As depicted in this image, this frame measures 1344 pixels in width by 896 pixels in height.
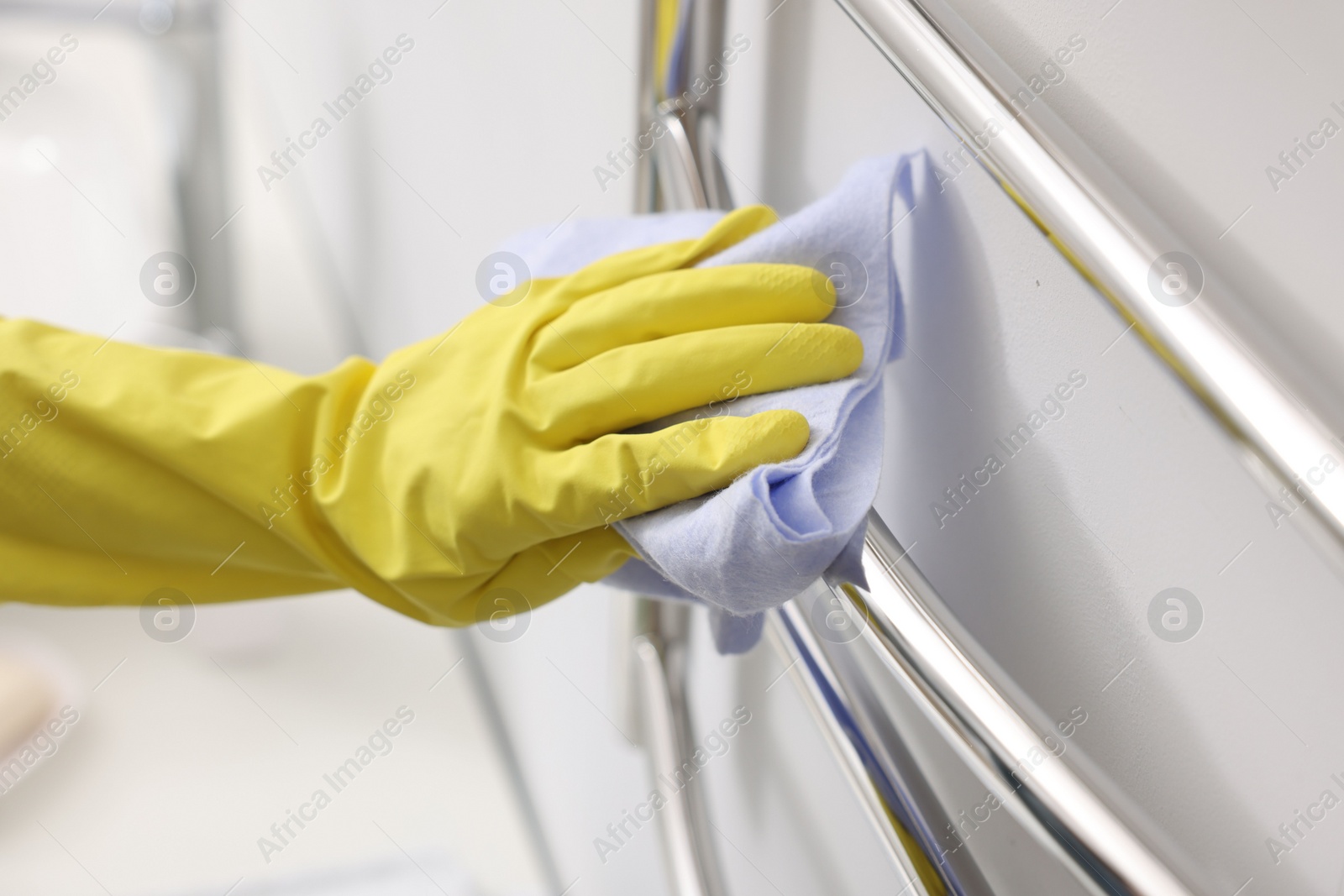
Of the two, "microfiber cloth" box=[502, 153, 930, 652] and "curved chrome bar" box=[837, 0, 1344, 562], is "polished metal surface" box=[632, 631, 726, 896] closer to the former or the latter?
"microfiber cloth" box=[502, 153, 930, 652]

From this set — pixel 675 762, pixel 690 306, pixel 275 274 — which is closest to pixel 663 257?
pixel 690 306

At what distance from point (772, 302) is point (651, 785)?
0.43 m

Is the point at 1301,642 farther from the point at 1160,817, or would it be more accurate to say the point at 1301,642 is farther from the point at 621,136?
the point at 621,136

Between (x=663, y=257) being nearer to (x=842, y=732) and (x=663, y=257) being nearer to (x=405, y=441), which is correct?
(x=405, y=441)

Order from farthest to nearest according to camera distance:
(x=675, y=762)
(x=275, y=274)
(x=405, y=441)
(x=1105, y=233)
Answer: (x=275, y=274) → (x=675, y=762) → (x=405, y=441) → (x=1105, y=233)

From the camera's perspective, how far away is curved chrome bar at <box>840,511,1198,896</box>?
0.28 meters

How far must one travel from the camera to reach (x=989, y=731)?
1.05 ft

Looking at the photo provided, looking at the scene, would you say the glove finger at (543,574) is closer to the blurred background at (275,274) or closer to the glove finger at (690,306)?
the glove finger at (690,306)

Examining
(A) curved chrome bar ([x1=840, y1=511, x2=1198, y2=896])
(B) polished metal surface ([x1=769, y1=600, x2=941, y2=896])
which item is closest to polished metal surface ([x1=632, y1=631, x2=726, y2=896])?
(B) polished metal surface ([x1=769, y1=600, x2=941, y2=896])

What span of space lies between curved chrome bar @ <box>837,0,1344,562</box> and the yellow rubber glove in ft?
0.29

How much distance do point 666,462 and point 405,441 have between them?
0.15 m

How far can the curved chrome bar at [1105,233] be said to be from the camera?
0.24 m

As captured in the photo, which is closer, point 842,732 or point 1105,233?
point 1105,233

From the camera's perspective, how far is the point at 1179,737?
329 mm
